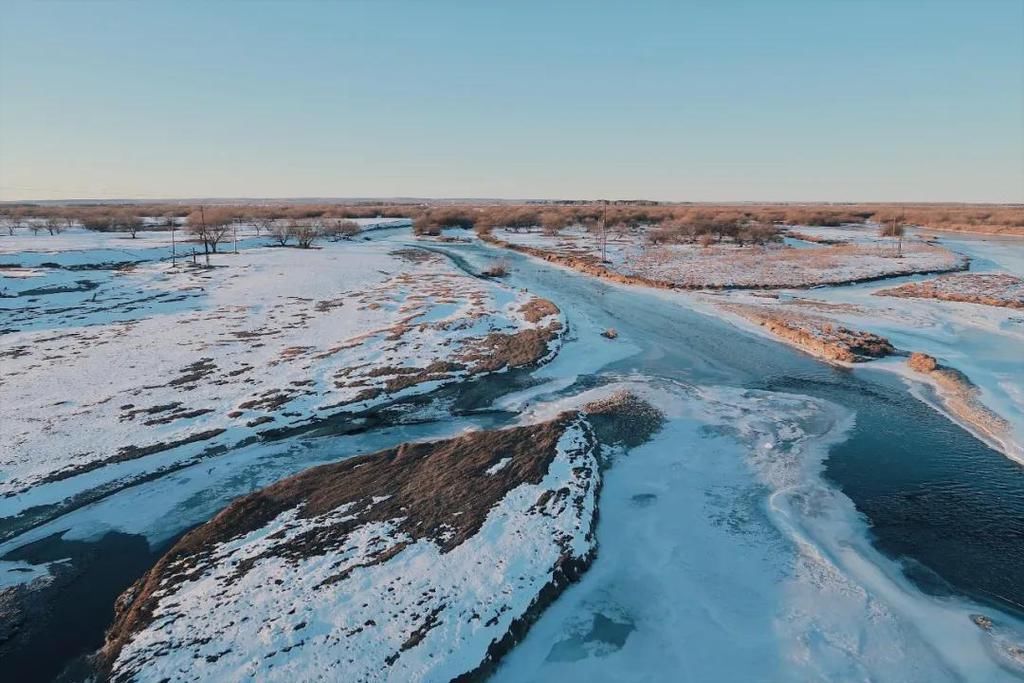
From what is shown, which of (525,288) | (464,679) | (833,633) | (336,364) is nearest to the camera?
(464,679)

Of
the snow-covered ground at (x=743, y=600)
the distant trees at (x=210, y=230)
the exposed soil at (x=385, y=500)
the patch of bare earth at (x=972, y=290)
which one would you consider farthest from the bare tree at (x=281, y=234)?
the snow-covered ground at (x=743, y=600)

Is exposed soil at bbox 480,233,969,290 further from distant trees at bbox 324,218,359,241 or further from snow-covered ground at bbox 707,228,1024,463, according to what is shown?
distant trees at bbox 324,218,359,241

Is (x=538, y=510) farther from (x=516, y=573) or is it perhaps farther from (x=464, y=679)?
(x=464, y=679)

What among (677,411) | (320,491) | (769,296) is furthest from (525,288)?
(320,491)

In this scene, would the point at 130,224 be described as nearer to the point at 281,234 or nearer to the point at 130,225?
the point at 130,225

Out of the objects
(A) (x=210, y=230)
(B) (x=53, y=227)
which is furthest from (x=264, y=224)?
(B) (x=53, y=227)

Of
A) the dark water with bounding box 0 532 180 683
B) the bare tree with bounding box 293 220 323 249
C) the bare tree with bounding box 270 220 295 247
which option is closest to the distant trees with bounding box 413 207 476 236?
the bare tree with bounding box 293 220 323 249
